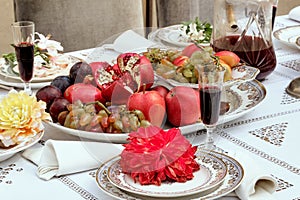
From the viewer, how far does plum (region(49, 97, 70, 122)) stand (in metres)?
1.20

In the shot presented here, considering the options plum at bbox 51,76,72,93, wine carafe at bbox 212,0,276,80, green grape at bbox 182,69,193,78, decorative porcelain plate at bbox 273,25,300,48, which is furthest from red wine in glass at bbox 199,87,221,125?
decorative porcelain plate at bbox 273,25,300,48

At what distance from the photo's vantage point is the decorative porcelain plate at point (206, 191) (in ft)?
3.05

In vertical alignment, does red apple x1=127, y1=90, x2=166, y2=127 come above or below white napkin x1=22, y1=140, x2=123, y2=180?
above

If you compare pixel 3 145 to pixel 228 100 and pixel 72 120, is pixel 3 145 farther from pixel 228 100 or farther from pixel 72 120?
pixel 228 100

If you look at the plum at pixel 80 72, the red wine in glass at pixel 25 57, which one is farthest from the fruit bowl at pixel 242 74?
the red wine in glass at pixel 25 57

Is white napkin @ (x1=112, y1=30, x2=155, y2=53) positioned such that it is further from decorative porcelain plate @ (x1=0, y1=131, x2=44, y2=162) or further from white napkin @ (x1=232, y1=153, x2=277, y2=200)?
white napkin @ (x1=232, y1=153, x2=277, y2=200)

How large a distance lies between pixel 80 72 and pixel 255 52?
442 millimetres

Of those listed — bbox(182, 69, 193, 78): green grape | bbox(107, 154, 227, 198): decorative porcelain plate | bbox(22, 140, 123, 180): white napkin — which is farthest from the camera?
bbox(182, 69, 193, 78): green grape

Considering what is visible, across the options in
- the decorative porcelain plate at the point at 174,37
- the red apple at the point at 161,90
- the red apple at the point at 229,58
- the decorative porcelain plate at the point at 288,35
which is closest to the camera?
the red apple at the point at 161,90

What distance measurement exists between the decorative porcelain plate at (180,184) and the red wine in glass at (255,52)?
52 cm

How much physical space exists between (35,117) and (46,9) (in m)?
0.87

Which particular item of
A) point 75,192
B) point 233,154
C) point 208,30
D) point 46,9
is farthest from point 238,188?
point 46,9

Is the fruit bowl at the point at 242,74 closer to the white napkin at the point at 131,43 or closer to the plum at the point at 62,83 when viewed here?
the white napkin at the point at 131,43

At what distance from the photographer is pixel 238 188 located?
3.14 ft
